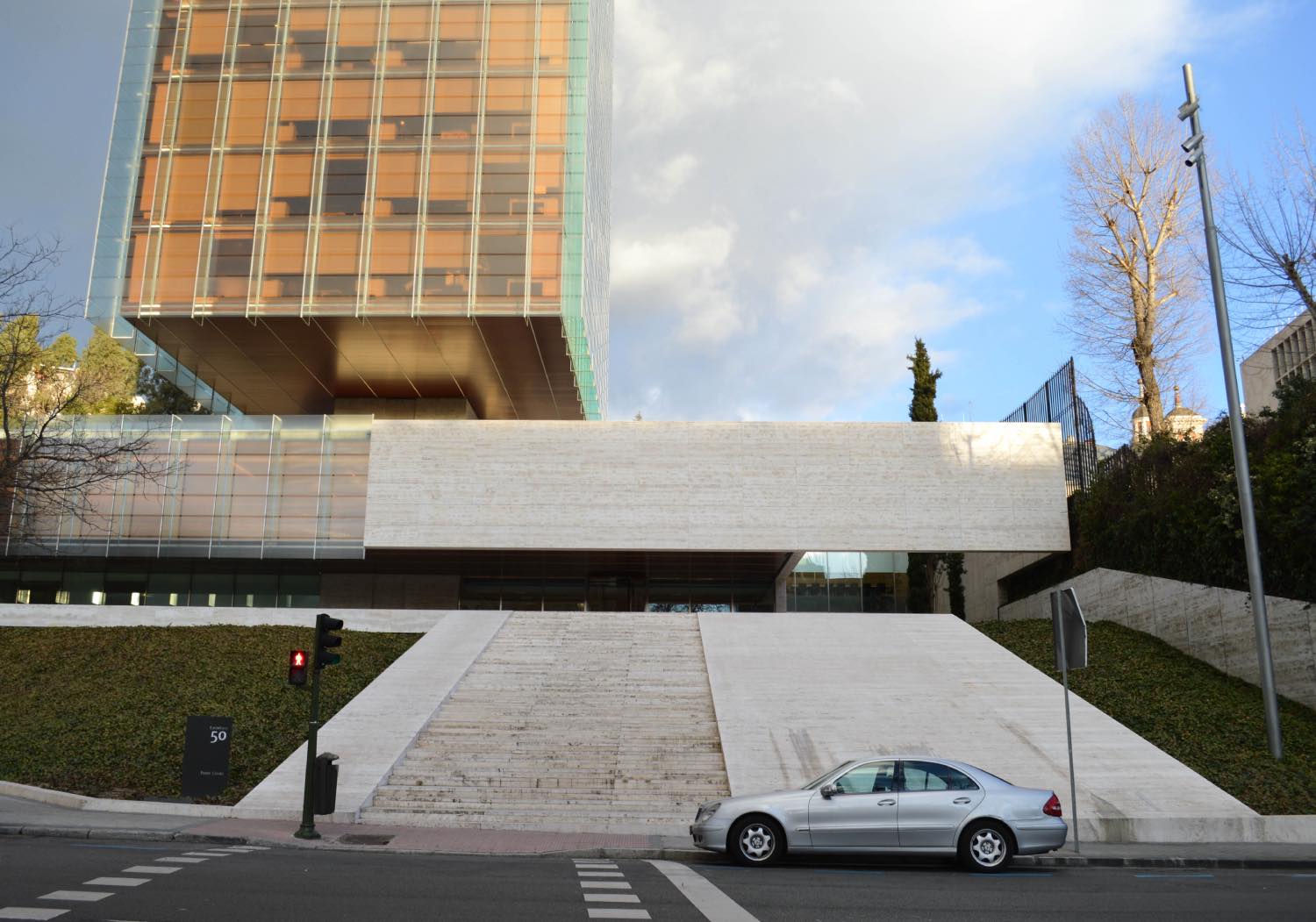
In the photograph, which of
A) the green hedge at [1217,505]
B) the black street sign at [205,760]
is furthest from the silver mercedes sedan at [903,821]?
the green hedge at [1217,505]

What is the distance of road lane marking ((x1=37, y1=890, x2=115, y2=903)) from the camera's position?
8133 millimetres

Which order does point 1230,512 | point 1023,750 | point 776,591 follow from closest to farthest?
point 1023,750 < point 1230,512 < point 776,591

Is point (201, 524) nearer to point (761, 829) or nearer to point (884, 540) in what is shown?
point (884, 540)

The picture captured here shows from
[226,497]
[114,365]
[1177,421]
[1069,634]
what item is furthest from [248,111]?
[1177,421]

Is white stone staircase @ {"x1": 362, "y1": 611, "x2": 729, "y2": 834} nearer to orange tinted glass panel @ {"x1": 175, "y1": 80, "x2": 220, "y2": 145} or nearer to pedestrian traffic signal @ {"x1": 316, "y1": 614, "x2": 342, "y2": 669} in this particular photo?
pedestrian traffic signal @ {"x1": 316, "y1": 614, "x2": 342, "y2": 669}

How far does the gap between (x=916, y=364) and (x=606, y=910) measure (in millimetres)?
38677

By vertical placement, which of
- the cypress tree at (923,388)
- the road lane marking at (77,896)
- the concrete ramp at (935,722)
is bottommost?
the road lane marking at (77,896)

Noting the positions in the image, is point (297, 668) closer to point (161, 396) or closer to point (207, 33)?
point (207, 33)

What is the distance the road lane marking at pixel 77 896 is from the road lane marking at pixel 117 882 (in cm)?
36

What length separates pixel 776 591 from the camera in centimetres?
4081

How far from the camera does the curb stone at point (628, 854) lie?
39.3 feet

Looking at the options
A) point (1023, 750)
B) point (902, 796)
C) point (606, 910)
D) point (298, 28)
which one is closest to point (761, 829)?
point (902, 796)

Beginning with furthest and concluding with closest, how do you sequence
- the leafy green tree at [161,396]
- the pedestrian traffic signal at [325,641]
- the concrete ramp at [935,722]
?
1. the leafy green tree at [161,396]
2. the concrete ramp at [935,722]
3. the pedestrian traffic signal at [325,641]

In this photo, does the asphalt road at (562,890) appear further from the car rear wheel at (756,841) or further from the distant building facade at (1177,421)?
the distant building facade at (1177,421)
